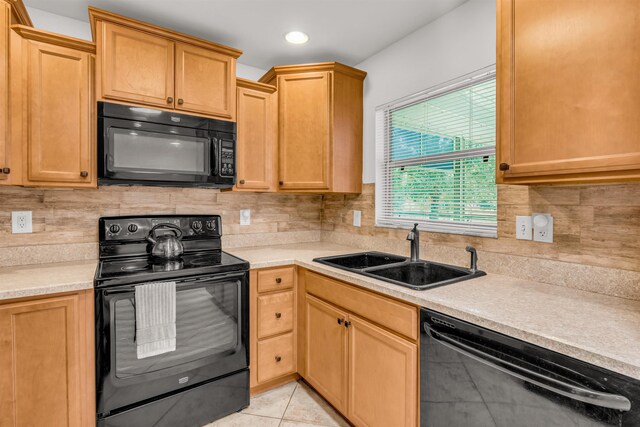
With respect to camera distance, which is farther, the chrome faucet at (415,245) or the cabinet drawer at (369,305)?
the chrome faucet at (415,245)

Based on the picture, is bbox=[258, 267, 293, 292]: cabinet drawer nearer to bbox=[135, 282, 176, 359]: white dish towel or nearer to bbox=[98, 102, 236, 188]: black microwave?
bbox=[135, 282, 176, 359]: white dish towel

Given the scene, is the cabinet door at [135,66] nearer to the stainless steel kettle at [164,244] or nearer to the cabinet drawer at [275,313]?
the stainless steel kettle at [164,244]

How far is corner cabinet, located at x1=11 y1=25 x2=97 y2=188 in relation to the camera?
1.64 meters

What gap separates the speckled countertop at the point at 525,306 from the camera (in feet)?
2.98

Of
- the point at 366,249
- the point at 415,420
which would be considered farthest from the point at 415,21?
the point at 415,420

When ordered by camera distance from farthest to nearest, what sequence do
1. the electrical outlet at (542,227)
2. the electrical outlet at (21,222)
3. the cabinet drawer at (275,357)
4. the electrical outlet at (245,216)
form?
the electrical outlet at (245,216)
the cabinet drawer at (275,357)
the electrical outlet at (21,222)
the electrical outlet at (542,227)

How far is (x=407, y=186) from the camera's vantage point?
2338 millimetres

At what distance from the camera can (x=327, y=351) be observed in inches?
76.1

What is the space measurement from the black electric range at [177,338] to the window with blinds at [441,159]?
4.00ft

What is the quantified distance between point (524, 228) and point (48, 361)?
90.9 inches

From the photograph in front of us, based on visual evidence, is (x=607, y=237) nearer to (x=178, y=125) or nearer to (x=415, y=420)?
(x=415, y=420)

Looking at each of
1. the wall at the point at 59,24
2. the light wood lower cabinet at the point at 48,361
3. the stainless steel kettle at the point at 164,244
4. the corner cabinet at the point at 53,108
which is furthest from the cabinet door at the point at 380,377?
the wall at the point at 59,24

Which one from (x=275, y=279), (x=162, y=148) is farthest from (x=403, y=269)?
(x=162, y=148)

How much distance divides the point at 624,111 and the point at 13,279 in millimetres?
2536
